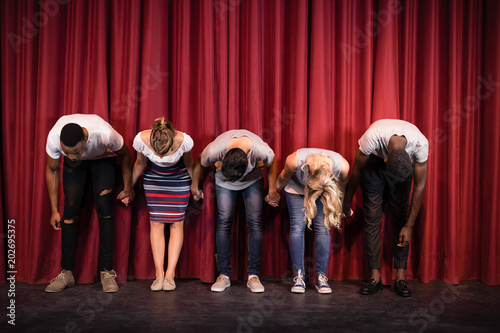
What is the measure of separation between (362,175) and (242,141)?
0.94m

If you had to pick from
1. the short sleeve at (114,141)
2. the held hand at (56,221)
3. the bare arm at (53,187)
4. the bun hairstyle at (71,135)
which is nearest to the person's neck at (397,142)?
the short sleeve at (114,141)

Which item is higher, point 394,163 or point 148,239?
point 394,163

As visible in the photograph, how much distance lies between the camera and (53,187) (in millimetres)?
2760

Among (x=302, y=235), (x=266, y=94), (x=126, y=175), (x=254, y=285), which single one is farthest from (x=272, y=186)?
(x=126, y=175)

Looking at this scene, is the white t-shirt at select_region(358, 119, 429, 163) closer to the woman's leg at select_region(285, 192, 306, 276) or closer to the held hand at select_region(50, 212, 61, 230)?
the woman's leg at select_region(285, 192, 306, 276)

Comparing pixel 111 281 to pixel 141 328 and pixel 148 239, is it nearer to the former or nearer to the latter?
pixel 148 239

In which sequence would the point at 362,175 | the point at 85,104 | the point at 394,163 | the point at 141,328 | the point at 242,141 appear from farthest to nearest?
the point at 85,104
the point at 362,175
the point at 242,141
the point at 394,163
the point at 141,328

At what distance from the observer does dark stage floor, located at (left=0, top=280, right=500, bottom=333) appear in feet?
7.18

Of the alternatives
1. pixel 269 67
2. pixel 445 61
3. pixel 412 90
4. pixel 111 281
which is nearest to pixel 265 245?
pixel 111 281

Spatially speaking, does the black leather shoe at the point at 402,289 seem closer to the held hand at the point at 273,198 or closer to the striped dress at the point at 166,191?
the held hand at the point at 273,198

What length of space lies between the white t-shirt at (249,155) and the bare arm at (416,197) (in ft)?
3.34

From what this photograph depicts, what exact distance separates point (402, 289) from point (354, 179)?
2.77 feet

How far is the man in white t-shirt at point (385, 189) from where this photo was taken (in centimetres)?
261

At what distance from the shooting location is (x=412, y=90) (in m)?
3.20
